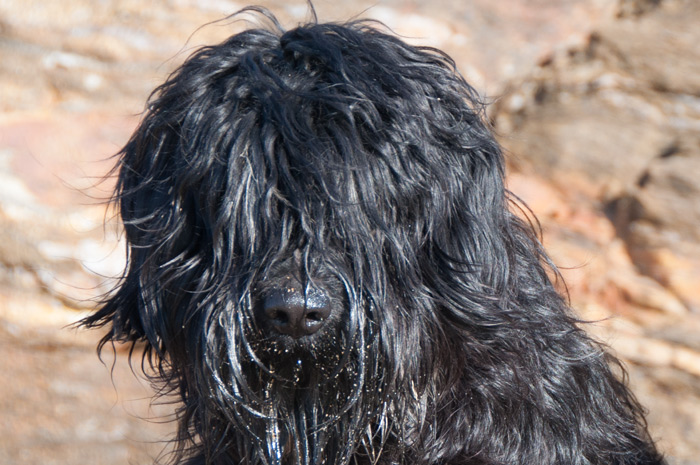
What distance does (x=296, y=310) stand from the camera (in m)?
1.59

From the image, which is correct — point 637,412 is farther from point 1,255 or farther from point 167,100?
point 1,255

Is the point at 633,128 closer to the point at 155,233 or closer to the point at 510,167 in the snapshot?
the point at 510,167

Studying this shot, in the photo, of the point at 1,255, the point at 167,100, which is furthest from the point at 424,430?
the point at 1,255

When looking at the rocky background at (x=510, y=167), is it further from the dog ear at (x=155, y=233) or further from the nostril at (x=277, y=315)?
the nostril at (x=277, y=315)

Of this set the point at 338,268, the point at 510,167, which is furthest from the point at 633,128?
the point at 338,268

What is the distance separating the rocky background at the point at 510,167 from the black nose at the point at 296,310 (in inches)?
87.7

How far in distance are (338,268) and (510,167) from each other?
2.94m

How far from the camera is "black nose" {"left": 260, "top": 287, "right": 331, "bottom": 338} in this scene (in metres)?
1.59

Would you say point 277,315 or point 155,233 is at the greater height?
point 155,233

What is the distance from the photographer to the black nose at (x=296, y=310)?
1.59 m

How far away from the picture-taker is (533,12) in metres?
4.97

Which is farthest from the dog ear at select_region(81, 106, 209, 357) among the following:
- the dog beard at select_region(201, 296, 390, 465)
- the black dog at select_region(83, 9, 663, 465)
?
the dog beard at select_region(201, 296, 390, 465)

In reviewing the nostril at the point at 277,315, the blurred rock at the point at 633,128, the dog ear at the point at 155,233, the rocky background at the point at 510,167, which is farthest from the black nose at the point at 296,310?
the blurred rock at the point at 633,128

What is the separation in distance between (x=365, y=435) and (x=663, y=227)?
108 inches
